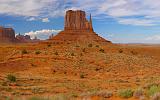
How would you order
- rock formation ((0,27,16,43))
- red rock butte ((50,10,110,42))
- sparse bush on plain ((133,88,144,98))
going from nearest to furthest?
sparse bush on plain ((133,88,144,98)), red rock butte ((50,10,110,42)), rock formation ((0,27,16,43))

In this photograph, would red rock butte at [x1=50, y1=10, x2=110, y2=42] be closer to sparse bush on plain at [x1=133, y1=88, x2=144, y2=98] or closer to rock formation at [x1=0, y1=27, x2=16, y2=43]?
rock formation at [x1=0, y1=27, x2=16, y2=43]

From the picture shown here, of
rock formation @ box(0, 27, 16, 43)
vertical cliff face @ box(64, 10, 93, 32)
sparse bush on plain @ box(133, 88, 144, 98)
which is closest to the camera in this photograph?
sparse bush on plain @ box(133, 88, 144, 98)

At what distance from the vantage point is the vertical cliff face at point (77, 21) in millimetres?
103875

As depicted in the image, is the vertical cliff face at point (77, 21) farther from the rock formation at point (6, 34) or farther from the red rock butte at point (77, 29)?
the rock formation at point (6, 34)

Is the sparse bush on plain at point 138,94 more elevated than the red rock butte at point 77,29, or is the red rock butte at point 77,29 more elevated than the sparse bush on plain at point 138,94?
the red rock butte at point 77,29

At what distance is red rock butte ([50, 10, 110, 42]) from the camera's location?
311 ft

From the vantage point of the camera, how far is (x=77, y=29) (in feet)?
337

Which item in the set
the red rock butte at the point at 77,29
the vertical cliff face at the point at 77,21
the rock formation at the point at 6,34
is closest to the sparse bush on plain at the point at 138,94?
the red rock butte at the point at 77,29

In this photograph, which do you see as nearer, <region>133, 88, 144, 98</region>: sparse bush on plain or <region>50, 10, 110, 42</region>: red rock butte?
<region>133, 88, 144, 98</region>: sparse bush on plain

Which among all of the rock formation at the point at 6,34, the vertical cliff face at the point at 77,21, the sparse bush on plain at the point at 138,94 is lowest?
the sparse bush on plain at the point at 138,94

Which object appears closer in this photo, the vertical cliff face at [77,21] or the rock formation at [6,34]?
the vertical cliff face at [77,21]

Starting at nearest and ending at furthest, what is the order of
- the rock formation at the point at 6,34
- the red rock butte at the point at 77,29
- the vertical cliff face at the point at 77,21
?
the red rock butte at the point at 77,29 → the vertical cliff face at the point at 77,21 → the rock formation at the point at 6,34

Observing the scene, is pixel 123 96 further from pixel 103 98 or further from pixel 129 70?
pixel 129 70

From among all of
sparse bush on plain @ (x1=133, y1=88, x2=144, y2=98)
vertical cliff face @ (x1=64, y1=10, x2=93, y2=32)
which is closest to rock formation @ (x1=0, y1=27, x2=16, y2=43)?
vertical cliff face @ (x1=64, y1=10, x2=93, y2=32)
